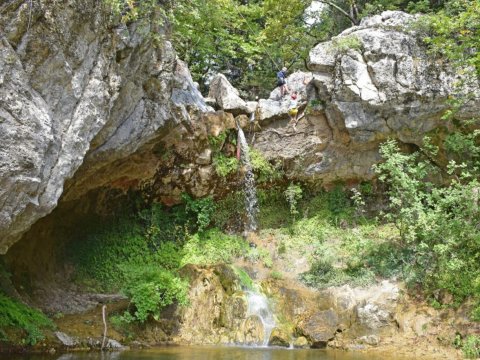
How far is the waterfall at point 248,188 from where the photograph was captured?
17.7 meters

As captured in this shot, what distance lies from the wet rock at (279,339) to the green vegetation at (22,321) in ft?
17.1

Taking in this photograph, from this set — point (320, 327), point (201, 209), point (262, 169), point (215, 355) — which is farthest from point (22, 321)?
point (262, 169)

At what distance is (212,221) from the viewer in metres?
17.4

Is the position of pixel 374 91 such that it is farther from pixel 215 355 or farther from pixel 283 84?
pixel 215 355

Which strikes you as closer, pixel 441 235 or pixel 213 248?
pixel 441 235

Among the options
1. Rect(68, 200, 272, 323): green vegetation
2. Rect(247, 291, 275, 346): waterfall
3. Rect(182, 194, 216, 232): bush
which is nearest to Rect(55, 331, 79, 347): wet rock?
Rect(68, 200, 272, 323): green vegetation

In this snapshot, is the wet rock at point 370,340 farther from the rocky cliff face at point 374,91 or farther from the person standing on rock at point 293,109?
the person standing on rock at point 293,109

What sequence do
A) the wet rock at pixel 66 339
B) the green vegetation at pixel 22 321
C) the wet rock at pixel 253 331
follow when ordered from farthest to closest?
the wet rock at pixel 253 331 < the wet rock at pixel 66 339 < the green vegetation at pixel 22 321

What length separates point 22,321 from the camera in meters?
10.1

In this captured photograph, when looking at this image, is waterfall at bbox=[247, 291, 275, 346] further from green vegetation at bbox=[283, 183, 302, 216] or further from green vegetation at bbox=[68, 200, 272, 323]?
green vegetation at bbox=[283, 183, 302, 216]

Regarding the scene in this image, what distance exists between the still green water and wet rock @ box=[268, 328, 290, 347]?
1.72 ft

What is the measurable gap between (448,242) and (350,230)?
16.4 feet

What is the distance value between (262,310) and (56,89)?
303 inches

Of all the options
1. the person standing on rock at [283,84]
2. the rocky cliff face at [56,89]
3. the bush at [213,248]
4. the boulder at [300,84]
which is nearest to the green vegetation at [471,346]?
the bush at [213,248]
